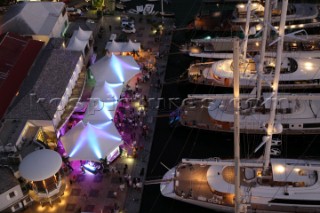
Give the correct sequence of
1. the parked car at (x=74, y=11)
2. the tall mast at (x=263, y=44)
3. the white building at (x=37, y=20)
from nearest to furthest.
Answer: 1. the tall mast at (x=263, y=44)
2. the white building at (x=37, y=20)
3. the parked car at (x=74, y=11)

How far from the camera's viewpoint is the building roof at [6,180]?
36.3 m

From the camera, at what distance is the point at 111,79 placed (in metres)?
49.5

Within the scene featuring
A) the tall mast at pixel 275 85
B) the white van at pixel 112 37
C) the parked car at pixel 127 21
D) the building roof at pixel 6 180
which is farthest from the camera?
the parked car at pixel 127 21

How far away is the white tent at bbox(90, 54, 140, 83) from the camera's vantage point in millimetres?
49656

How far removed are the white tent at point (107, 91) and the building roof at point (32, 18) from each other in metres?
10.8

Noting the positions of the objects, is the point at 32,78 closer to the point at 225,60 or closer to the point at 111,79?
the point at 111,79

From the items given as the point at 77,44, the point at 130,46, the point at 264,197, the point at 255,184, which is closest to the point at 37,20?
the point at 77,44

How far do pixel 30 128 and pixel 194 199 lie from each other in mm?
17362

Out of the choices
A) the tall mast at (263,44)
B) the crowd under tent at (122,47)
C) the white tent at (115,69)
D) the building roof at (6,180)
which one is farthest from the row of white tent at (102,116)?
the tall mast at (263,44)

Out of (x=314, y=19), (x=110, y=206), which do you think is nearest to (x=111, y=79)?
(x=110, y=206)

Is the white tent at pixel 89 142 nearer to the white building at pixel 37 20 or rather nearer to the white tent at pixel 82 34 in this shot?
the white tent at pixel 82 34

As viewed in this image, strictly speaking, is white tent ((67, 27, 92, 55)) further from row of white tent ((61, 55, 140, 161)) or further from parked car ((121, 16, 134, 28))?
parked car ((121, 16, 134, 28))

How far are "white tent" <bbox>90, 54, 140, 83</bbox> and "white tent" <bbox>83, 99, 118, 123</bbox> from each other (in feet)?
13.9

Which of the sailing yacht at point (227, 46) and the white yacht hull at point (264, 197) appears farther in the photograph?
the sailing yacht at point (227, 46)
